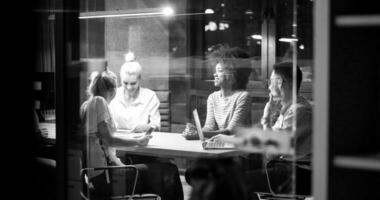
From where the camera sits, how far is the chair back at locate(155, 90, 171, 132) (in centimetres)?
398

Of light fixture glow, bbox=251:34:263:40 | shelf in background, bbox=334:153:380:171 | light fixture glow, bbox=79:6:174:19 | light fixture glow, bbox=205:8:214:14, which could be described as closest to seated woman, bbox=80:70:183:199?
light fixture glow, bbox=79:6:174:19

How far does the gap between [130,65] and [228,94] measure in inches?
25.5

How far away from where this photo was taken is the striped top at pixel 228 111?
3709 millimetres

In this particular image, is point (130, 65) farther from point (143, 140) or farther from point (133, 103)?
point (143, 140)

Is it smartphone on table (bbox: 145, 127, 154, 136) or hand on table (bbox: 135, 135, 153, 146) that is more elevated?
smartphone on table (bbox: 145, 127, 154, 136)

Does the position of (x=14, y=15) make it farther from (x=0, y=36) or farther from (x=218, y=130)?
(x=218, y=130)

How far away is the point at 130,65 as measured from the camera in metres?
3.92

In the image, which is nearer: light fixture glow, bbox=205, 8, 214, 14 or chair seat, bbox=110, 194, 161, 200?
chair seat, bbox=110, 194, 161, 200

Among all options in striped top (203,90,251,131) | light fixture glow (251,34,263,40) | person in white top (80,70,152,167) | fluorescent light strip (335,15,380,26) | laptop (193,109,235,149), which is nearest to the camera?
fluorescent light strip (335,15,380,26)

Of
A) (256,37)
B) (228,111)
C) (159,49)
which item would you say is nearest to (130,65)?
(159,49)

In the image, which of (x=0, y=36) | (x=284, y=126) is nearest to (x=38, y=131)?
(x=0, y=36)

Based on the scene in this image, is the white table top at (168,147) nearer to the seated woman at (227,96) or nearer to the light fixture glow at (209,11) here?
the seated woman at (227,96)

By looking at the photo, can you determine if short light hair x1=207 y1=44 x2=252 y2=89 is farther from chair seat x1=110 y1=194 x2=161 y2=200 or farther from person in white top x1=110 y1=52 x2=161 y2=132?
chair seat x1=110 y1=194 x2=161 y2=200

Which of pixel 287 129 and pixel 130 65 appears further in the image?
pixel 130 65
